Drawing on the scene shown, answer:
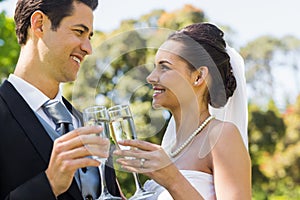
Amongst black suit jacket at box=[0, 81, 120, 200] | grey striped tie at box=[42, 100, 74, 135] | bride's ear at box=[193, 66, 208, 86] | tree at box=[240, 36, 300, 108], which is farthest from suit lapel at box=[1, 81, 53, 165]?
tree at box=[240, 36, 300, 108]

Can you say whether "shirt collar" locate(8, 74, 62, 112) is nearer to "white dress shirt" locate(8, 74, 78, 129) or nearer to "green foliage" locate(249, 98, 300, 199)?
"white dress shirt" locate(8, 74, 78, 129)

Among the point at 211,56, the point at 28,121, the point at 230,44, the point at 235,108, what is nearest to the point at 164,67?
the point at 211,56

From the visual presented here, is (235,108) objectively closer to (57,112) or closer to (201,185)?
(201,185)

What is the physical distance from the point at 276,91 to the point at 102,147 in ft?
109

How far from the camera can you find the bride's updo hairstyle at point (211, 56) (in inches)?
167

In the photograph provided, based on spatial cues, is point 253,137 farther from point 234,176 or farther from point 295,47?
point 295,47

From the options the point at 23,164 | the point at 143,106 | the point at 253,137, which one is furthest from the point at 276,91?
the point at 23,164

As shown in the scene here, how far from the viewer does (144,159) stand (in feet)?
10.3

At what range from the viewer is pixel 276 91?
3534 centimetres

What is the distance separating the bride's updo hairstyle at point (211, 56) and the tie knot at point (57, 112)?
2.86 ft

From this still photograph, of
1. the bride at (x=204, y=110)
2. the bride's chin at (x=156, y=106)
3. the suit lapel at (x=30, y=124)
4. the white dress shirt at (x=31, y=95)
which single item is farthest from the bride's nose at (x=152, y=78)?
the suit lapel at (x=30, y=124)

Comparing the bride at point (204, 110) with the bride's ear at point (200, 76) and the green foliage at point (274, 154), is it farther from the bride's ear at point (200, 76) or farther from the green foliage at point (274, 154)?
the green foliage at point (274, 154)

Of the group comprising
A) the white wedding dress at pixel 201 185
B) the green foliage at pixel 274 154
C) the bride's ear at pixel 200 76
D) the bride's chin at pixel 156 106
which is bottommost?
the green foliage at pixel 274 154

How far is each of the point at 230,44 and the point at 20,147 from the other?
2457 cm
